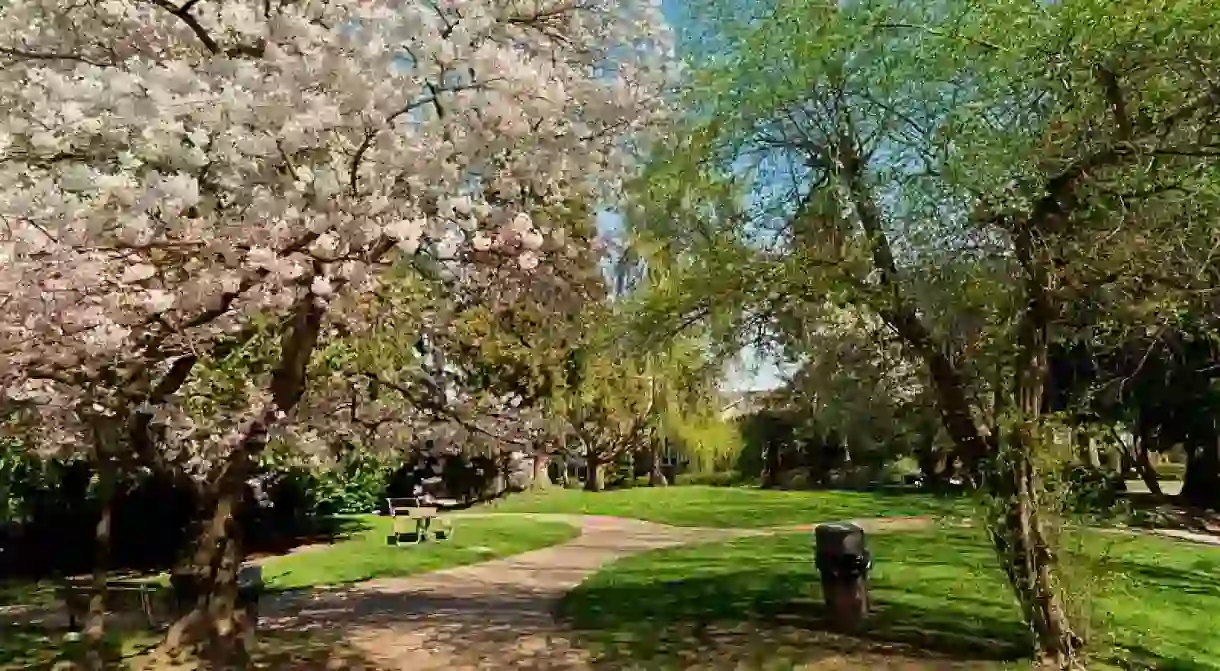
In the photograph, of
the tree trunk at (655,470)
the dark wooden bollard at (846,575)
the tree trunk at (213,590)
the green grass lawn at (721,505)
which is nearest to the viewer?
the tree trunk at (213,590)

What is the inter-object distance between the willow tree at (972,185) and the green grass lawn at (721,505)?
12182mm

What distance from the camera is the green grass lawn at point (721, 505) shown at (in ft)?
68.5

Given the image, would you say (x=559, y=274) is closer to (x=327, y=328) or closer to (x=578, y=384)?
(x=327, y=328)

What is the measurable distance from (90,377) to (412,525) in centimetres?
1212

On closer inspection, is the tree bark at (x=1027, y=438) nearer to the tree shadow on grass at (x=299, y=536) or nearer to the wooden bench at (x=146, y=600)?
the wooden bench at (x=146, y=600)

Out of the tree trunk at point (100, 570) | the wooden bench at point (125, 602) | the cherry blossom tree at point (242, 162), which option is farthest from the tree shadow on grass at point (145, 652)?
the cherry blossom tree at point (242, 162)

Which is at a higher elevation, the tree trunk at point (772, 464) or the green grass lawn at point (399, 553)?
the tree trunk at point (772, 464)

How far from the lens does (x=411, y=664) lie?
23.6ft

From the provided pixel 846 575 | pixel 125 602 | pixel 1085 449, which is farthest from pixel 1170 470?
pixel 125 602

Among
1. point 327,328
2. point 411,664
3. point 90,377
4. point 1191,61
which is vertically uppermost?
point 1191,61

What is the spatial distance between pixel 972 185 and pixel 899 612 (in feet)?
14.2

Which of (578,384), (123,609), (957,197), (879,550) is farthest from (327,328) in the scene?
(578,384)

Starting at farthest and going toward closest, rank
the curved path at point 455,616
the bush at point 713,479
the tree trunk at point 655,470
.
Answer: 1. the bush at point 713,479
2. the tree trunk at point 655,470
3. the curved path at point 455,616

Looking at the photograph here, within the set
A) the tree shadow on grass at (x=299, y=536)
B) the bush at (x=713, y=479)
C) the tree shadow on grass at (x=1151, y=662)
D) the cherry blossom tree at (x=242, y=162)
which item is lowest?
the tree shadow on grass at (x=1151, y=662)
